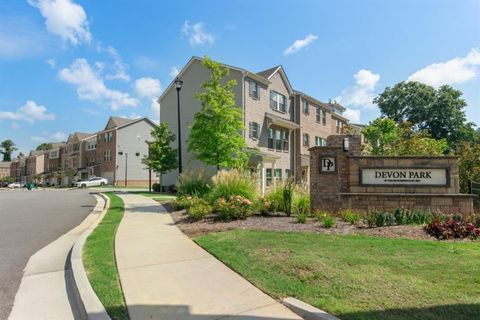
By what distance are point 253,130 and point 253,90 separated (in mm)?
3180

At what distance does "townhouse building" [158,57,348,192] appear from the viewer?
25031mm

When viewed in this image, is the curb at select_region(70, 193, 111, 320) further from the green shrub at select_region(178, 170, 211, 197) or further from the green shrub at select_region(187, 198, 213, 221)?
the green shrub at select_region(178, 170, 211, 197)

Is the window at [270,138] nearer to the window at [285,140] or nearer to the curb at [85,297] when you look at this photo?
the window at [285,140]

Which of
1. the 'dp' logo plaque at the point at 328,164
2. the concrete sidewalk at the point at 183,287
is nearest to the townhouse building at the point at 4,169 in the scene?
the concrete sidewalk at the point at 183,287

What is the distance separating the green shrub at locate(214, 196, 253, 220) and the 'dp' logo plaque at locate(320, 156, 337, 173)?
2533 mm

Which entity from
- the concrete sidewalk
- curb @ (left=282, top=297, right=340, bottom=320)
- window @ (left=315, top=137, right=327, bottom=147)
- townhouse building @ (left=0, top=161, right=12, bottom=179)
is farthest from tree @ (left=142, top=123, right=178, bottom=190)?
townhouse building @ (left=0, top=161, right=12, bottom=179)

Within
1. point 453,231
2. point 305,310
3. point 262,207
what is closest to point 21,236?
point 262,207

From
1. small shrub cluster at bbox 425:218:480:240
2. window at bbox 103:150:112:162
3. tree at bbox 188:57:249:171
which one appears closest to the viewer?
small shrub cluster at bbox 425:218:480:240

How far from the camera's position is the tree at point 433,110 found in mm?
48406

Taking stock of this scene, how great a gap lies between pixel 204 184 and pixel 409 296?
11339 millimetres

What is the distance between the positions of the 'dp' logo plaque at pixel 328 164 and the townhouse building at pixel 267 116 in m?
12.7

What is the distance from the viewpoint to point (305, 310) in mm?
3688

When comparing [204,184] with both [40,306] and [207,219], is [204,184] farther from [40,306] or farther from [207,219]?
[40,306]

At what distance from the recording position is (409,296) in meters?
3.90
